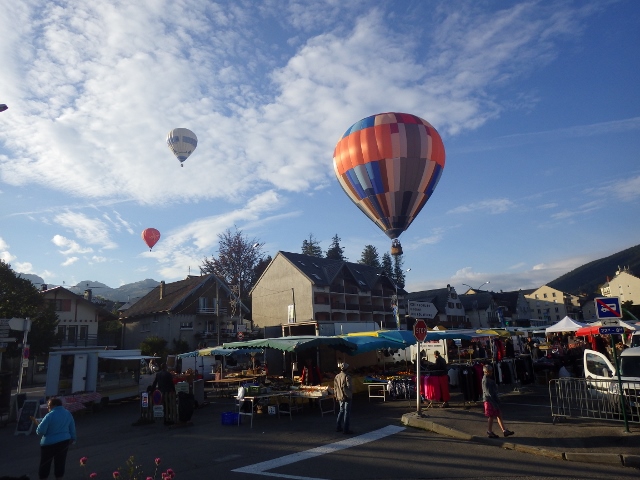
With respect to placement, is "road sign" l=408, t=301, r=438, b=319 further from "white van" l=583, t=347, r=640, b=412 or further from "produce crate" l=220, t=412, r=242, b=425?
"produce crate" l=220, t=412, r=242, b=425

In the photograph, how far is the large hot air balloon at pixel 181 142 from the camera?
3856 centimetres

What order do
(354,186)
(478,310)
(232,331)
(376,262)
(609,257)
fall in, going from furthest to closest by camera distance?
(609,257) < (376,262) < (478,310) < (232,331) < (354,186)

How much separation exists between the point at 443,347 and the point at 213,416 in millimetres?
14354

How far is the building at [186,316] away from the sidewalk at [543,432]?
106ft

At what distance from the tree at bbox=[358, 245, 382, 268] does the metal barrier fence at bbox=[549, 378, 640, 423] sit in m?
77.1

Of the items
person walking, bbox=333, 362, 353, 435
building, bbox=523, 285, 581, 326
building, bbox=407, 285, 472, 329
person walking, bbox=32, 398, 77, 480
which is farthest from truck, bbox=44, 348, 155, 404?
building, bbox=523, 285, 581, 326

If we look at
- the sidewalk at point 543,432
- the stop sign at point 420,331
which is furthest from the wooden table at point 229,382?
the stop sign at point 420,331

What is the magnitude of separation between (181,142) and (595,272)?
187 meters

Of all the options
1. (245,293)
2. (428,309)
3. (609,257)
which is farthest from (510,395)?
(609,257)

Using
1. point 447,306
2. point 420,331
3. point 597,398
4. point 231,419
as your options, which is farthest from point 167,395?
point 447,306

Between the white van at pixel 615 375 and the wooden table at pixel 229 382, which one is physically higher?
the white van at pixel 615 375

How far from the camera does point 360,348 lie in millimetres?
17781

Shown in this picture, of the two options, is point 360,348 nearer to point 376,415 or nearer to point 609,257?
point 376,415

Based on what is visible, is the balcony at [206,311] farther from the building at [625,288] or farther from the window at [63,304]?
the building at [625,288]
